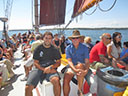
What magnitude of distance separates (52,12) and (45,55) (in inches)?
274

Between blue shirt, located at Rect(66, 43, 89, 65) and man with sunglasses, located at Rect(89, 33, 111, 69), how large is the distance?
33 centimetres

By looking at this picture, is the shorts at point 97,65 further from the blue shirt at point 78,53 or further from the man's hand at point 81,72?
the man's hand at point 81,72

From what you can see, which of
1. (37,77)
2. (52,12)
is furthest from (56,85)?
(52,12)

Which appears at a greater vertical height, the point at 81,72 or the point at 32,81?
the point at 81,72

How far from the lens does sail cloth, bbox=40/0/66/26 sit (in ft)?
26.4

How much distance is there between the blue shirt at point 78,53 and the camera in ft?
6.88

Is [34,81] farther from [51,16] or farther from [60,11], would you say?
[60,11]

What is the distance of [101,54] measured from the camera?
7.29 ft

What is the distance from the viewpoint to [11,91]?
8.37 ft

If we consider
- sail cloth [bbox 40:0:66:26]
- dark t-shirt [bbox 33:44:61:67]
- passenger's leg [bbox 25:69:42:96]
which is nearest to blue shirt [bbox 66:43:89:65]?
dark t-shirt [bbox 33:44:61:67]

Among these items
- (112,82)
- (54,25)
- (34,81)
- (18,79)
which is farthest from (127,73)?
(54,25)

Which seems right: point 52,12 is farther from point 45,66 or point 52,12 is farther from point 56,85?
point 56,85

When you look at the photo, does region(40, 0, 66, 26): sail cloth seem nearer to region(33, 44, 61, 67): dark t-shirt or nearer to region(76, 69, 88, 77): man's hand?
region(33, 44, 61, 67): dark t-shirt

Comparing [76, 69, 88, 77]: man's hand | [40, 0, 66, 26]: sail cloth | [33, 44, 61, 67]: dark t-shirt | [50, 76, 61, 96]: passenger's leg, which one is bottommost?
[50, 76, 61, 96]: passenger's leg
